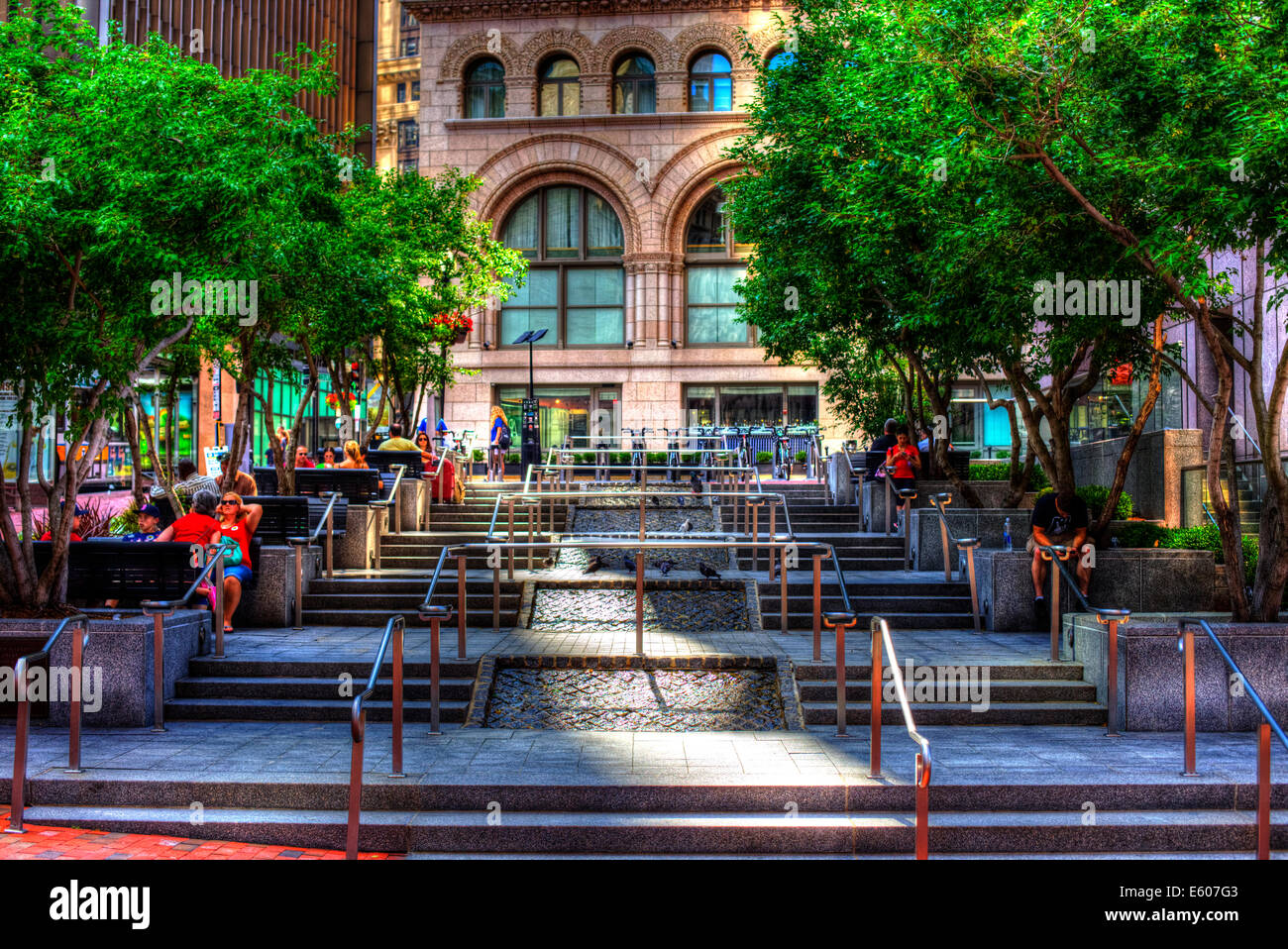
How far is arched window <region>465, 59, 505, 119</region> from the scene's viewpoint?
4178 cm

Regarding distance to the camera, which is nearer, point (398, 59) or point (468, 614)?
point (468, 614)

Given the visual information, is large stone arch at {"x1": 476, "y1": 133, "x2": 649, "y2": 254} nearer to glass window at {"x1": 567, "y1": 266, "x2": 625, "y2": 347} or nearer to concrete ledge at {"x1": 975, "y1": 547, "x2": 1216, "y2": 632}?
glass window at {"x1": 567, "y1": 266, "x2": 625, "y2": 347}

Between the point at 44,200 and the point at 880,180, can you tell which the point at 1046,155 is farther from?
the point at 44,200

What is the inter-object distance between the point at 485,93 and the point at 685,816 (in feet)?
127

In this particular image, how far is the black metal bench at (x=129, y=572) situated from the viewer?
36.8 ft

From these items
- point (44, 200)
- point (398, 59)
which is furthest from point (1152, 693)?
point (398, 59)

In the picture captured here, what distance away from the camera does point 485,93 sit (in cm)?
4184

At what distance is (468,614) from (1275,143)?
9.64 metres

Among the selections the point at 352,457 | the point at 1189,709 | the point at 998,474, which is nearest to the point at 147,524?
the point at 352,457

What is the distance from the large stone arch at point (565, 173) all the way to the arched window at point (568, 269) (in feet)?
1.91

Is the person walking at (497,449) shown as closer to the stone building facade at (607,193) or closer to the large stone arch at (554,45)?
the stone building facade at (607,193)

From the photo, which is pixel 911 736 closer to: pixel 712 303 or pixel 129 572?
pixel 129 572

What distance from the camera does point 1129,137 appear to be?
10.5 metres

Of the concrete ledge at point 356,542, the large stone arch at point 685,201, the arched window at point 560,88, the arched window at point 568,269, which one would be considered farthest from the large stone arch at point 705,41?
the concrete ledge at point 356,542
